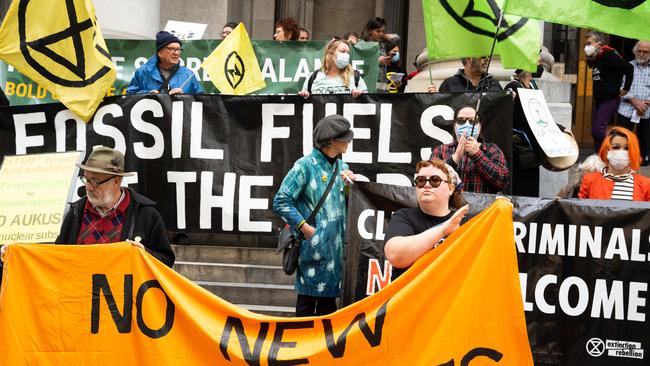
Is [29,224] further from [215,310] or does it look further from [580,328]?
[580,328]

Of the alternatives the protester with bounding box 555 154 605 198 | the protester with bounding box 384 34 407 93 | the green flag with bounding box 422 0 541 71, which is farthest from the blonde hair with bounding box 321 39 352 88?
the protester with bounding box 384 34 407 93

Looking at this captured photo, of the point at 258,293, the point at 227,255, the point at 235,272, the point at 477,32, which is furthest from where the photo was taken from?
the point at 227,255

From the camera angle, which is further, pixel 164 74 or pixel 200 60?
pixel 200 60

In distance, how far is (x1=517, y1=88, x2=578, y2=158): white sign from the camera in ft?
30.6

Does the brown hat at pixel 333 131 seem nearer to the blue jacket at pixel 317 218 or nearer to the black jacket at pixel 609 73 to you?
the blue jacket at pixel 317 218

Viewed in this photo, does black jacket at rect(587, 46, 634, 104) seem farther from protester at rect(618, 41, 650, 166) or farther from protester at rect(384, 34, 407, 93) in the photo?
protester at rect(384, 34, 407, 93)

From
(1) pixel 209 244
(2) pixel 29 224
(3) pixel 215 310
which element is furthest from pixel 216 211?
(3) pixel 215 310

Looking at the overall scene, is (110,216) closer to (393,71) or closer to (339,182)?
(339,182)

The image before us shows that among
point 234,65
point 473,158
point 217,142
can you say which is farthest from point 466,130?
point 234,65

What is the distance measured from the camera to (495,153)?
28.6 ft

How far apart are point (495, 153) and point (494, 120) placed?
2.99 feet

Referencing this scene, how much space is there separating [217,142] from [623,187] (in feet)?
11.4

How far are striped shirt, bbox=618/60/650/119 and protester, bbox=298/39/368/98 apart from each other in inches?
175

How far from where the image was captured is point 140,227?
23.6ft
